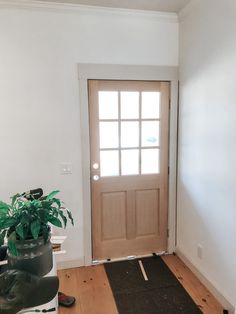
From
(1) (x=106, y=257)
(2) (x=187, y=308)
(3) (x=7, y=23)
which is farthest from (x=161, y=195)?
(3) (x=7, y=23)

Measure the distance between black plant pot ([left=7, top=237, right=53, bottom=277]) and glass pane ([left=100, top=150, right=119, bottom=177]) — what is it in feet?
4.78

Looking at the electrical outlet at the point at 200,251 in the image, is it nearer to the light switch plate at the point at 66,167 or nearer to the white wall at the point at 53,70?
the white wall at the point at 53,70

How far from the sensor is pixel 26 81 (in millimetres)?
2430

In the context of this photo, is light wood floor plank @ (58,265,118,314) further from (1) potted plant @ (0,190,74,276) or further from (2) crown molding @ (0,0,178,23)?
(2) crown molding @ (0,0,178,23)

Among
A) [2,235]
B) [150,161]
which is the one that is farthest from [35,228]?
[150,161]

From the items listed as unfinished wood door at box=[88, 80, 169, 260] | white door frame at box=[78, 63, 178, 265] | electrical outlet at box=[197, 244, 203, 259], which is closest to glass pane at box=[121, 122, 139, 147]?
unfinished wood door at box=[88, 80, 169, 260]

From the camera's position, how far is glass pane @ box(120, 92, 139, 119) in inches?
106

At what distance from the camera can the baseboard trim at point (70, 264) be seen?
271 cm

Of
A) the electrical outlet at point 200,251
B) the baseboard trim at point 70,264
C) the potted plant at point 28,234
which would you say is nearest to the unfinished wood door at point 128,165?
the baseboard trim at point 70,264

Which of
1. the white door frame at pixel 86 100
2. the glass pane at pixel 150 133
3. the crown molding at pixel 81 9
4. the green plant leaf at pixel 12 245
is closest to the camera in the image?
the green plant leaf at pixel 12 245

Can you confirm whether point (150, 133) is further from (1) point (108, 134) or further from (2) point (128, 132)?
(1) point (108, 134)

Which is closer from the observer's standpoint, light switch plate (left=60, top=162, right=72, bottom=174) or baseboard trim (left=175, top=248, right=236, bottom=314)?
baseboard trim (left=175, top=248, right=236, bottom=314)

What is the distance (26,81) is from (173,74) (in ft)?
4.99

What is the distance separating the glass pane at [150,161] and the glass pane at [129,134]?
0.54ft
